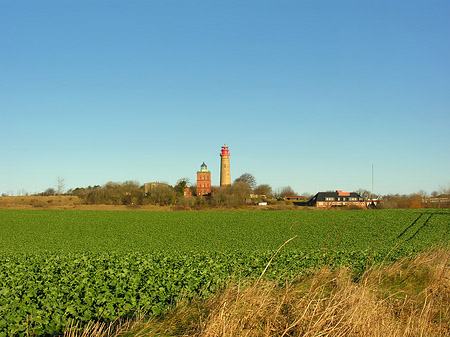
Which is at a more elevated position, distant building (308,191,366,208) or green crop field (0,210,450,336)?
distant building (308,191,366,208)

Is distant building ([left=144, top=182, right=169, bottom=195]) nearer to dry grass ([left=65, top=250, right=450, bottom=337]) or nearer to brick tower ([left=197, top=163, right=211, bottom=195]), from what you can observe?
brick tower ([left=197, top=163, right=211, bottom=195])

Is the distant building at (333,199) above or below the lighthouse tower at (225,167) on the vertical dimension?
below

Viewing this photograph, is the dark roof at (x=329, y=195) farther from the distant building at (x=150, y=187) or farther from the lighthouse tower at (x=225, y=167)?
the distant building at (x=150, y=187)

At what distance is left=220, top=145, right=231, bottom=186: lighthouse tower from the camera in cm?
9788

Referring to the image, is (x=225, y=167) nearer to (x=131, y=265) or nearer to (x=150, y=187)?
(x=150, y=187)

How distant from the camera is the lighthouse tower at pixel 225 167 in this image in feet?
321

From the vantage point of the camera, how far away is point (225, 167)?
98.9 metres

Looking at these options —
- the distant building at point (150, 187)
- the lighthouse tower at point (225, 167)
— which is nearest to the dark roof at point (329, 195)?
the lighthouse tower at point (225, 167)

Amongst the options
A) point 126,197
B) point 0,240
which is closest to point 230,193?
point 126,197

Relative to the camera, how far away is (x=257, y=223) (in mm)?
42312

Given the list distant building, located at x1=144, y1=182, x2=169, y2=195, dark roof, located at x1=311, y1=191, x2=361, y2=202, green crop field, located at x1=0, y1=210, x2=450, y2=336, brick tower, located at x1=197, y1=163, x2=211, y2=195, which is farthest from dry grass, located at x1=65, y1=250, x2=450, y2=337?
brick tower, located at x1=197, y1=163, x2=211, y2=195

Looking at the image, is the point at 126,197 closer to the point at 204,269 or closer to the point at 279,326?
the point at 204,269

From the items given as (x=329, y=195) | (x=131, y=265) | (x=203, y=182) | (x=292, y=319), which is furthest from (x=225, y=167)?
(x=292, y=319)

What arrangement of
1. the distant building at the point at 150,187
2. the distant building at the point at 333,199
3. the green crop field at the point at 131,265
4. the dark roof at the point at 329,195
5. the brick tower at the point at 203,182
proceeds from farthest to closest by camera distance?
the brick tower at the point at 203,182 < the dark roof at the point at 329,195 < the distant building at the point at 333,199 < the distant building at the point at 150,187 < the green crop field at the point at 131,265
